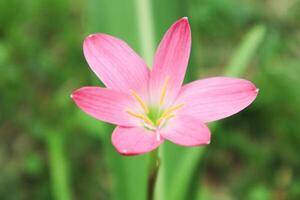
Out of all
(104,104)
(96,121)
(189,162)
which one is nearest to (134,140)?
(104,104)

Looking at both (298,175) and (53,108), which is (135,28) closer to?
(53,108)

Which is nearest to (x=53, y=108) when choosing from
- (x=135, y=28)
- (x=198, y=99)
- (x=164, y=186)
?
(x=135, y=28)

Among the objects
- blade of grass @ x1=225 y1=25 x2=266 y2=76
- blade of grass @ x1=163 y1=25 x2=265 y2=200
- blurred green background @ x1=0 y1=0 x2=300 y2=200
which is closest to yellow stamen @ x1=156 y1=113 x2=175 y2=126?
blade of grass @ x1=163 y1=25 x2=265 y2=200

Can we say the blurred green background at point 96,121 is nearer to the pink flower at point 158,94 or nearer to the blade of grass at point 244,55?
the blade of grass at point 244,55

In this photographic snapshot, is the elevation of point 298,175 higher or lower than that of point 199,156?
lower

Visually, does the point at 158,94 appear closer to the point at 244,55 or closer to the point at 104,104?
the point at 104,104
